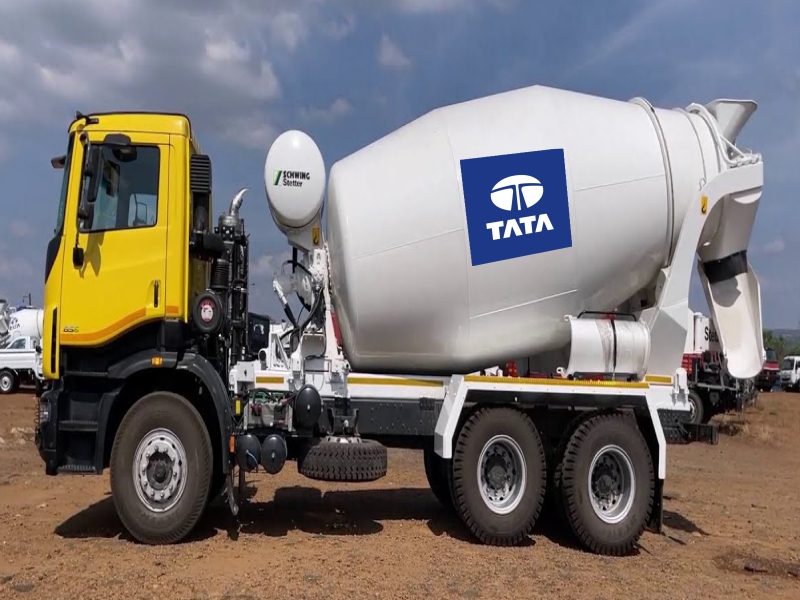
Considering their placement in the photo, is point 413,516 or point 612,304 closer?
point 612,304

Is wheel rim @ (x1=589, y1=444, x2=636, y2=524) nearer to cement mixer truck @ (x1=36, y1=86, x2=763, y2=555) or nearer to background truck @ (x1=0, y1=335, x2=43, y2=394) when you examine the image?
cement mixer truck @ (x1=36, y1=86, x2=763, y2=555)

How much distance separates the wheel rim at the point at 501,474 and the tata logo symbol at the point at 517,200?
76.3 inches

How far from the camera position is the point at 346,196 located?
7.06 meters

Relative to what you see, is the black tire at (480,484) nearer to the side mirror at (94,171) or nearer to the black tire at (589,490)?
the black tire at (589,490)

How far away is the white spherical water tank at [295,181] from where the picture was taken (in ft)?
24.0

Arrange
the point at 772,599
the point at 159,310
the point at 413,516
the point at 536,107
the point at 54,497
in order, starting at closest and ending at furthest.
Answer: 1. the point at 772,599
2. the point at 159,310
3. the point at 536,107
4. the point at 413,516
5. the point at 54,497

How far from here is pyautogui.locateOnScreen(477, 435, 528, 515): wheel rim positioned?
7.02m

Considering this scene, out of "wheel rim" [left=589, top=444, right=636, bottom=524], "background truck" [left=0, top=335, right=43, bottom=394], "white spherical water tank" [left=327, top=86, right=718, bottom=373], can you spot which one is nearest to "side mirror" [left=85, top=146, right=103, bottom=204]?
"white spherical water tank" [left=327, top=86, right=718, bottom=373]

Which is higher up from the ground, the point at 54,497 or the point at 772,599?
the point at 54,497

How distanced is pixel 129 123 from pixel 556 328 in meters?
4.49

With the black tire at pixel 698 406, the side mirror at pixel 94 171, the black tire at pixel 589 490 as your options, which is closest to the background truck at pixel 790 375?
the black tire at pixel 698 406

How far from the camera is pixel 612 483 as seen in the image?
7.34 m

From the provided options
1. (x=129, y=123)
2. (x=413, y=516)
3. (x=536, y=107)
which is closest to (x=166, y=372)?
(x=129, y=123)

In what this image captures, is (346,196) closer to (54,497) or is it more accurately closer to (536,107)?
(536,107)
